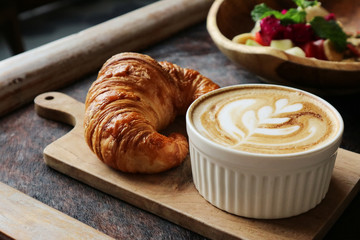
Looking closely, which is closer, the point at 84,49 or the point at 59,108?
the point at 59,108

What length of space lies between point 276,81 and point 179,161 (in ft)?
1.29

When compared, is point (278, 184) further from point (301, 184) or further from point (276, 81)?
point (276, 81)

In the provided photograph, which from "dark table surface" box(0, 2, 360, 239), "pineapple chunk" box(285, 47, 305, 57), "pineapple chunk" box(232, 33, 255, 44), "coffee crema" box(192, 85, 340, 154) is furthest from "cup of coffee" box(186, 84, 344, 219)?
"pineapple chunk" box(232, 33, 255, 44)

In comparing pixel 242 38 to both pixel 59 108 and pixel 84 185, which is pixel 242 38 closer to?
pixel 59 108

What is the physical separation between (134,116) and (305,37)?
0.63m

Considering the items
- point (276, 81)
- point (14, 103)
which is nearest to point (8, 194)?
point (14, 103)

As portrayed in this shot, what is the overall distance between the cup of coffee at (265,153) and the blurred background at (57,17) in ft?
9.41

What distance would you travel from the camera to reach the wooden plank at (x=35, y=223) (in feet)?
2.70

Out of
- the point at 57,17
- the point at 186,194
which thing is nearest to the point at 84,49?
the point at 186,194

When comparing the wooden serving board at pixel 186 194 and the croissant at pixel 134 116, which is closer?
the wooden serving board at pixel 186 194

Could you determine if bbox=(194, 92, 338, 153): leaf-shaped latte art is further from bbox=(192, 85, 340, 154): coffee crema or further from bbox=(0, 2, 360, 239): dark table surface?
bbox=(0, 2, 360, 239): dark table surface

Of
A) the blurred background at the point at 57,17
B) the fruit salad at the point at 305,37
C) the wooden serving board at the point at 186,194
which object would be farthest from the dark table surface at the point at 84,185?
the blurred background at the point at 57,17

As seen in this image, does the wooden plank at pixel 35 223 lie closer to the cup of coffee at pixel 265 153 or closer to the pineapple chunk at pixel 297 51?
the cup of coffee at pixel 265 153

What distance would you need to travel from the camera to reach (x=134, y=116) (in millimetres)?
964
